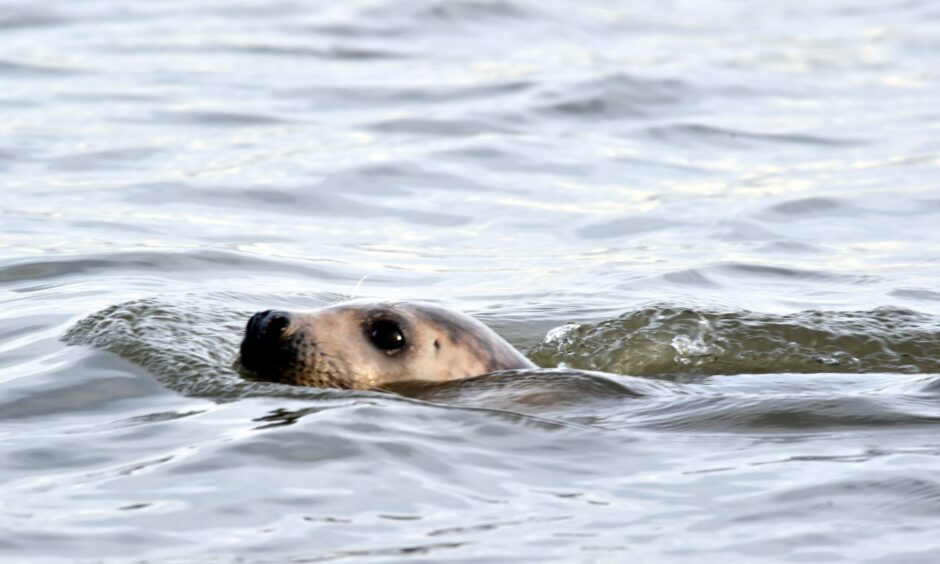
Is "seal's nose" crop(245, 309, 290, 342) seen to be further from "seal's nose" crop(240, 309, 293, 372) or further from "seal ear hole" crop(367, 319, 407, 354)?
"seal ear hole" crop(367, 319, 407, 354)

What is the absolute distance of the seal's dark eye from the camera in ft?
20.3

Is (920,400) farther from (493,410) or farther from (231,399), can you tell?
(231,399)

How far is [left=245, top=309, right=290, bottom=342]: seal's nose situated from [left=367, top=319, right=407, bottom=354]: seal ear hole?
0.35m

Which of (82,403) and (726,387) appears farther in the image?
(726,387)

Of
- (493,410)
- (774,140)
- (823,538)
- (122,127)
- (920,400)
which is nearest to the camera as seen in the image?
(823,538)

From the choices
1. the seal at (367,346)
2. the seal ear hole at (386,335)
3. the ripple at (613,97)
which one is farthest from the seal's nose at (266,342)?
the ripple at (613,97)

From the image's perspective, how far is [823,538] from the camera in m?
4.66

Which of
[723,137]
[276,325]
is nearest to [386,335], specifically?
[276,325]

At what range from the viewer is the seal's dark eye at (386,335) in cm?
618

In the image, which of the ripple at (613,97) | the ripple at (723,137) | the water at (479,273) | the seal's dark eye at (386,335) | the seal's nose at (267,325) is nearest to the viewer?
the water at (479,273)

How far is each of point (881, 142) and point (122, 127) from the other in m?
5.82

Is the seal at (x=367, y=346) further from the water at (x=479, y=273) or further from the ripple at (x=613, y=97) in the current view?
the ripple at (x=613, y=97)

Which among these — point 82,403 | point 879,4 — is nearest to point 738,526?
point 82,403

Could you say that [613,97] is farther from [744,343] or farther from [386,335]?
[386,335]
